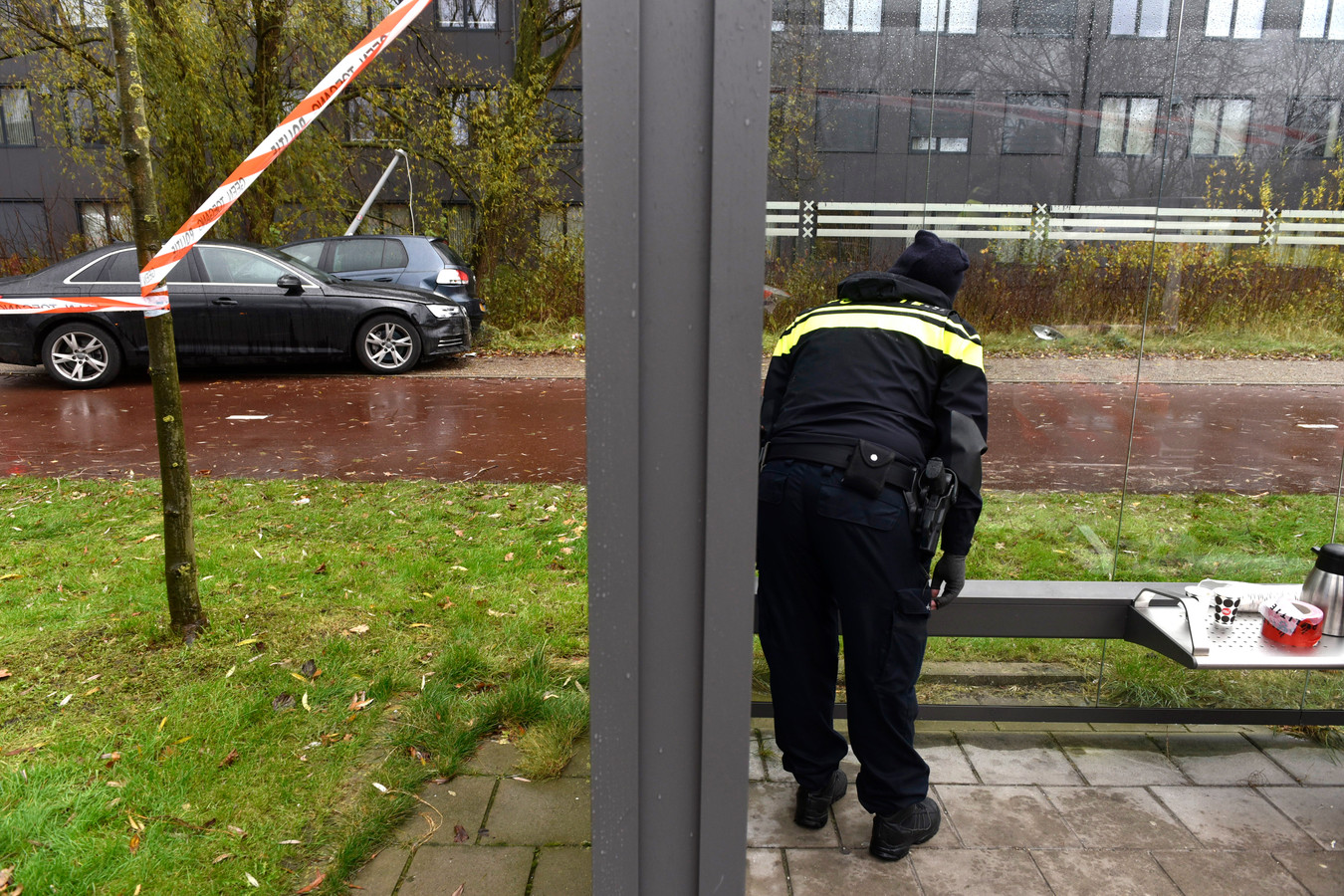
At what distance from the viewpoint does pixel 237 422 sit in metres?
9.19

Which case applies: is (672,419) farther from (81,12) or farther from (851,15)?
(81,12)

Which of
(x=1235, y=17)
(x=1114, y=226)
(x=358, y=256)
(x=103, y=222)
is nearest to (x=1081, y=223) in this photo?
(x=1114, y=226)

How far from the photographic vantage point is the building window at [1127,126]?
333cm

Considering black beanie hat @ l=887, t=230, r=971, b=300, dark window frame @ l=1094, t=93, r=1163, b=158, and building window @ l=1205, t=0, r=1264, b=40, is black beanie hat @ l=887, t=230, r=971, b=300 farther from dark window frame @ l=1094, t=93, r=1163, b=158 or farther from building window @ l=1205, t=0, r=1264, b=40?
building window @ l=1205, t=0, r=1264, b=40

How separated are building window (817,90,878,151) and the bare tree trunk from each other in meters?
2.60

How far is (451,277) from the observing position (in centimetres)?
1312

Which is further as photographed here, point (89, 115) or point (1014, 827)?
point (89, 115)

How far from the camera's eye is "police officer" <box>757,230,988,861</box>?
2.72m

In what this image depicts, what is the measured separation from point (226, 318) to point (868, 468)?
10576 mm

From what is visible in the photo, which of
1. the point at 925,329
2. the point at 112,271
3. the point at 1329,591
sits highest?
the point at 925,329

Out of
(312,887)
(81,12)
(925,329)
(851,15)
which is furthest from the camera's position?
(81,12)

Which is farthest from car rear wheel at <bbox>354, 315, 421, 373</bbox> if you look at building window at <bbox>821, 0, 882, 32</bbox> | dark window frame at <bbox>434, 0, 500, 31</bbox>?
dark window frame at <bbox>434, 0, 500, 31</bbox>

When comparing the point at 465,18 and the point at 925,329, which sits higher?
the point at 465,18

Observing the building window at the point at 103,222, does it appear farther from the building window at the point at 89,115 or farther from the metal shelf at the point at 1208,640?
the metal shelf at the point at 1208,640
